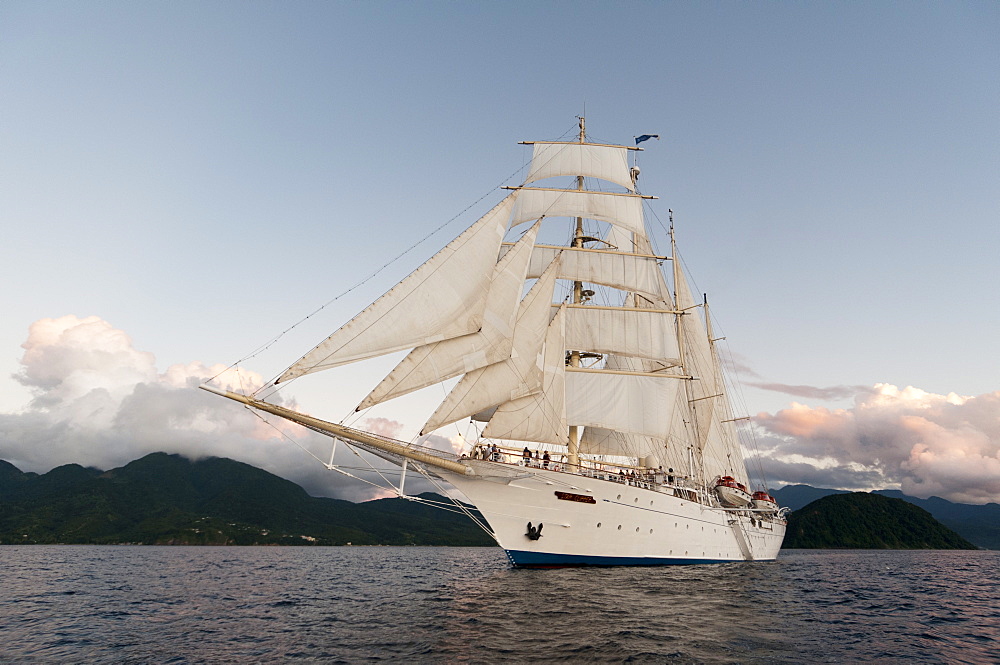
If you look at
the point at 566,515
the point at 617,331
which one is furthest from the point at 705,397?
the point at 566,515

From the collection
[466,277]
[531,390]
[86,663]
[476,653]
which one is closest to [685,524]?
[531,390]

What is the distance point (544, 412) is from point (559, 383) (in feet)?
7.34

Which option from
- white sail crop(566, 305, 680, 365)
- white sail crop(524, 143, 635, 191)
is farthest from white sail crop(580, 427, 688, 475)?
white sail crop(524, 143, 635, 191)

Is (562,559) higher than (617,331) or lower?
lower

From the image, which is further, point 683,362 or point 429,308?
point 683,362

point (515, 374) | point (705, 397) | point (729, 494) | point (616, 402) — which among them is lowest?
point (729, 494)

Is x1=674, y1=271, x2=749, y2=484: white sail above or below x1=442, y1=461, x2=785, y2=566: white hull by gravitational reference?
above

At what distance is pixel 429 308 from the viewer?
88.8 feet

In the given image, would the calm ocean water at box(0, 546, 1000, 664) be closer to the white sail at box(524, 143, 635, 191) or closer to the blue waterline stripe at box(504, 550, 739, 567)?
the blue waterline stripe at box(504, 550, 739, 567)

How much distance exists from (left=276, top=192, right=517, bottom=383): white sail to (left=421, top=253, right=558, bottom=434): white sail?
12.4ft

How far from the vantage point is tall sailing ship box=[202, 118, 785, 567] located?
2753 cm

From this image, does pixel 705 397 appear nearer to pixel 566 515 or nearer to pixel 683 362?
pixel 683 362

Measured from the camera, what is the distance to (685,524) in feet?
129

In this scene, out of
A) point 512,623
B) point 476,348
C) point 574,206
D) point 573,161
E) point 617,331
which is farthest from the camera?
point 573,161
